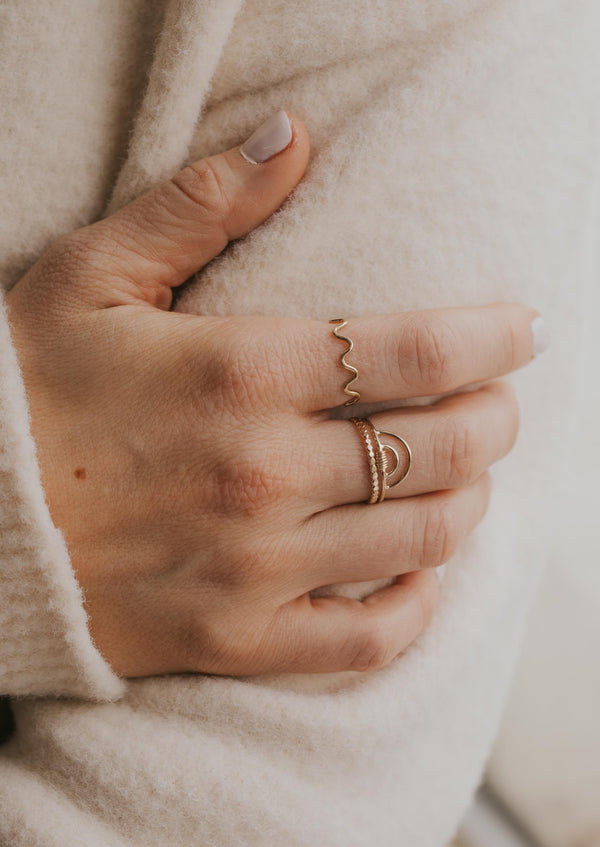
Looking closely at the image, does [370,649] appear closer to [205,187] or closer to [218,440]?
[218,440]

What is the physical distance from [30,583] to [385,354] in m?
0.34

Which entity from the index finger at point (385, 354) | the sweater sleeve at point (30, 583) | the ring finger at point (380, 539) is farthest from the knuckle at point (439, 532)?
the sweater sleeve at point (30, 583)

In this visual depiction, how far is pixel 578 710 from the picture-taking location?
0.90 m

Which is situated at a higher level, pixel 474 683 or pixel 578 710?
pixel 474 683

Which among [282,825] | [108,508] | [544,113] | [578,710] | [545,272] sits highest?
[544,113]

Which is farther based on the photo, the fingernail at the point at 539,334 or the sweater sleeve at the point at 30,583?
the fingernail at the point at 539,334

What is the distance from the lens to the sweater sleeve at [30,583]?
0.53 m

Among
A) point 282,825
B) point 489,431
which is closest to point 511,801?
point 282,825

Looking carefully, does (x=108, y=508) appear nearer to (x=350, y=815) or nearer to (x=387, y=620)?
(x=387, y=620)

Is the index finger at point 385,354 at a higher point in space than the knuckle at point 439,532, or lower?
higher

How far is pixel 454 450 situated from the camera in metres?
0.59

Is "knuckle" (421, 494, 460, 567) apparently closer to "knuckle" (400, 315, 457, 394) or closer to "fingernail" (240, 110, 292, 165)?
"knuckle" (400, 315, 457, 394)

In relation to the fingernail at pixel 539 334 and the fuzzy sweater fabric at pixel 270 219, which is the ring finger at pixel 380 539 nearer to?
the fuzzy sweater fabric at pixel 270 219

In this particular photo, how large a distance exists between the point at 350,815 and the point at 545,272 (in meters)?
0.53
